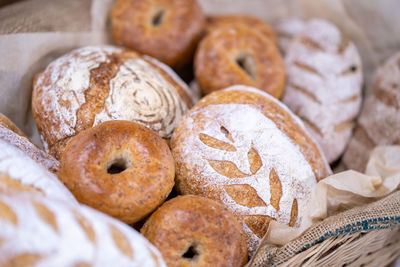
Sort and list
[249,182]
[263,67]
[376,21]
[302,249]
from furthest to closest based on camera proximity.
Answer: [376,21]
[263,67]
[249,182]
[302,249]

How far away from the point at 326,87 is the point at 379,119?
0.29 meters

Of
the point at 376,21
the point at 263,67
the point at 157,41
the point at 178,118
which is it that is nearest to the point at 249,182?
the point at 178,118

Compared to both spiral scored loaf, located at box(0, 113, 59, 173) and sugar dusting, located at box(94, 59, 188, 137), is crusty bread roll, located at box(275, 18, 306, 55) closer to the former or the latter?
sugar dusting, located at box(94, 59, 188, 137)

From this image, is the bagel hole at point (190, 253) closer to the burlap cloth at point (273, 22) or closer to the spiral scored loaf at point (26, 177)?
the burlap cloth at point (273, 22)

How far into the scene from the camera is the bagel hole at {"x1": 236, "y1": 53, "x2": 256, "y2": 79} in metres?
1.60

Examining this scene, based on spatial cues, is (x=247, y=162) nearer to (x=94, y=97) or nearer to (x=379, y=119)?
(x=94, y=97)

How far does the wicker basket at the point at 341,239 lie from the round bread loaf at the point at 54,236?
0.44 metres

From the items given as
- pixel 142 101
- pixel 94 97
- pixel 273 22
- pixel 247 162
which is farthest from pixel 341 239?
pixel 273 22

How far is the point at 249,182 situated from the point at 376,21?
137cm

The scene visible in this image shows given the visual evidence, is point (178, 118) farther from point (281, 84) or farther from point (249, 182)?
point (281, 84)

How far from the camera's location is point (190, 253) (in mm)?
1034

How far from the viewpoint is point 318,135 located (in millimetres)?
1666

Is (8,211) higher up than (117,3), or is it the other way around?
(117,3)

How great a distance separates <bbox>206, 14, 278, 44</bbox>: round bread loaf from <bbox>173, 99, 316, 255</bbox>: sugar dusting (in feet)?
2.35
